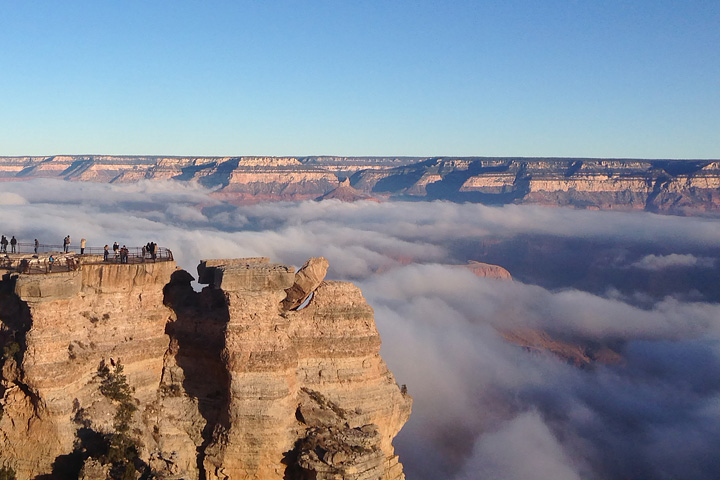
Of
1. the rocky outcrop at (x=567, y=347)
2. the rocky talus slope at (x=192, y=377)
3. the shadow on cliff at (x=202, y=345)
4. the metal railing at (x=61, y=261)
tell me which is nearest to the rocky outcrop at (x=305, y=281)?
the rocky talus slope at (x=192, y=377)

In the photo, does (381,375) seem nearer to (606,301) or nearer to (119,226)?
(119,226)

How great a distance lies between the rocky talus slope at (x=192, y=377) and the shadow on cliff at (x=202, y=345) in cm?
5

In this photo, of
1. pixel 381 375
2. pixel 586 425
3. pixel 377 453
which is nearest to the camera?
pixel 377 453

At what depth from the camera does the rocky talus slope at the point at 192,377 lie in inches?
923

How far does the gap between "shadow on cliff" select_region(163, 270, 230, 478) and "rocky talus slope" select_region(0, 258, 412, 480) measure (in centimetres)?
5

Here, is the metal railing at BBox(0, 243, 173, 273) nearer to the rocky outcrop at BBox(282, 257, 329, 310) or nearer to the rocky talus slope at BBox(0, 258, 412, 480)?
the rocky talus slope at BBox(0, 258, 412, 480)

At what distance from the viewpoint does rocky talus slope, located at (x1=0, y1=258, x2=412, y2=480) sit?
23.5 m

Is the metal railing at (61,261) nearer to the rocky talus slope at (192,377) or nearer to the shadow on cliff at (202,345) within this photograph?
the rocky talus slope at (192,377)

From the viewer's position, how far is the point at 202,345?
27188 millimetres

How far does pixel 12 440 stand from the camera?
23.6 meters

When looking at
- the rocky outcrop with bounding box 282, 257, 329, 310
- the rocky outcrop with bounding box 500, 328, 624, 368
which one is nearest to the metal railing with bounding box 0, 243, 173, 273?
the rocky outcrop with bounding box 282, 257, 329, 310

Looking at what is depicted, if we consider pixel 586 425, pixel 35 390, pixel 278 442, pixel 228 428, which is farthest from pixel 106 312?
pixel 586 425

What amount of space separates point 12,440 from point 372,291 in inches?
4872

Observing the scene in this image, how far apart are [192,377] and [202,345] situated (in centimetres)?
143
